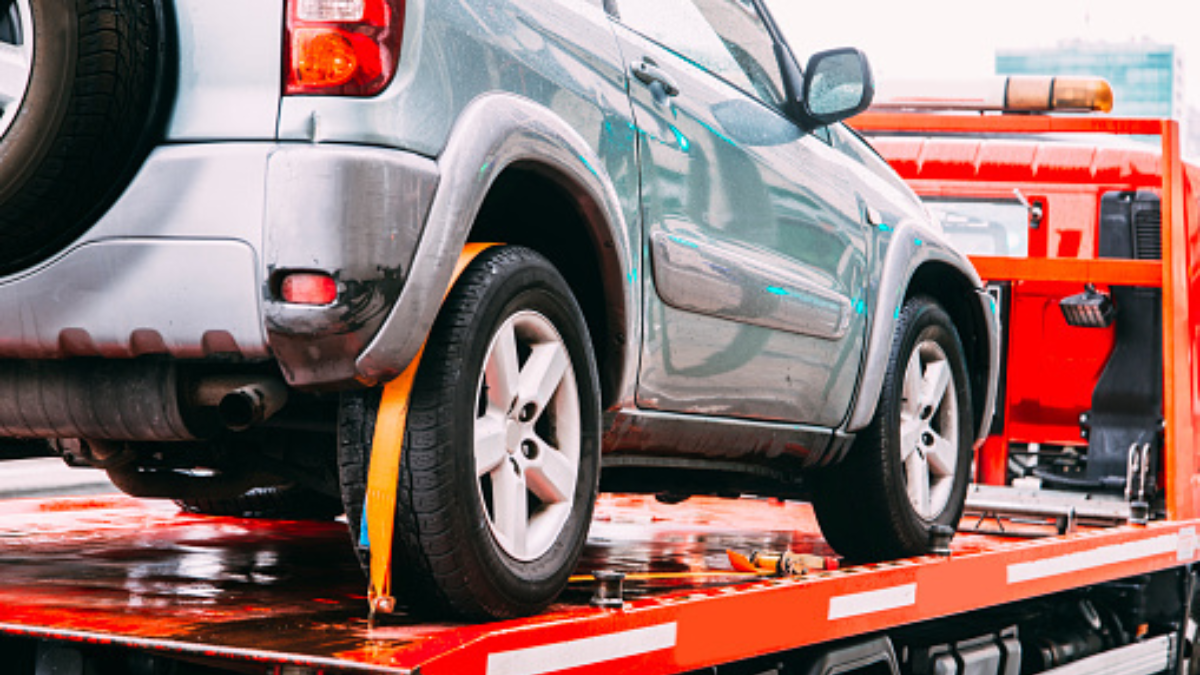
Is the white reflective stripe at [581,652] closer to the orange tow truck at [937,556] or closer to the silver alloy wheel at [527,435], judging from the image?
the orange tow truck at [937,556]

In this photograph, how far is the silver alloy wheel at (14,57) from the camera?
248cm

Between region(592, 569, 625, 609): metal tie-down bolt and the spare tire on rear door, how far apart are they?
1.16 metres

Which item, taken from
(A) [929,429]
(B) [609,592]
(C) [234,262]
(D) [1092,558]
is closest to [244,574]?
(B) [609,592]

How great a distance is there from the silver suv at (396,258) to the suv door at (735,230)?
0.4 inches

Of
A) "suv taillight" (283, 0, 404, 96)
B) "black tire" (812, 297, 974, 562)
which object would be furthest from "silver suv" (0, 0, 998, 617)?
"black tire" (812, 297, 974, 562)

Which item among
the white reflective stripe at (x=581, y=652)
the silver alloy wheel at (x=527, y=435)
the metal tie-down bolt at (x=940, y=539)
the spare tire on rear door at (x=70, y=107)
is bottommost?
the white reflective stripe at (x=581, y=652)

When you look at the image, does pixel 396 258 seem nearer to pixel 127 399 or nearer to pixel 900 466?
pixel 127 399

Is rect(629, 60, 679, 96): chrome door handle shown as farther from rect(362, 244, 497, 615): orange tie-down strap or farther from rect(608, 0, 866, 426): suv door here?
rect(362, 244, 497, 615): orange tie-down strap

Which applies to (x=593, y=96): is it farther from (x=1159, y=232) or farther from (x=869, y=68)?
(x=1159, y=232)

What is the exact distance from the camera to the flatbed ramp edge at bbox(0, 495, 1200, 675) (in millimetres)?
2559

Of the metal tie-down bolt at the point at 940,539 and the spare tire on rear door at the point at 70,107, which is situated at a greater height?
the spare tire on rear door at the point at 70,107

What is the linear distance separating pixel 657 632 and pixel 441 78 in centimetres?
115

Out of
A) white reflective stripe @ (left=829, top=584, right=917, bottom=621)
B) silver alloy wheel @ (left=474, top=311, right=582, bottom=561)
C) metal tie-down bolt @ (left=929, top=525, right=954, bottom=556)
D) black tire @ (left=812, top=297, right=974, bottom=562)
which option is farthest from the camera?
metal tie-down bolt @ (left=929, top=525, right=954, bottom=556)

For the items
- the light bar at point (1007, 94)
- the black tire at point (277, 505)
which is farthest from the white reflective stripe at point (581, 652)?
the light bar at point (1007, 94)
